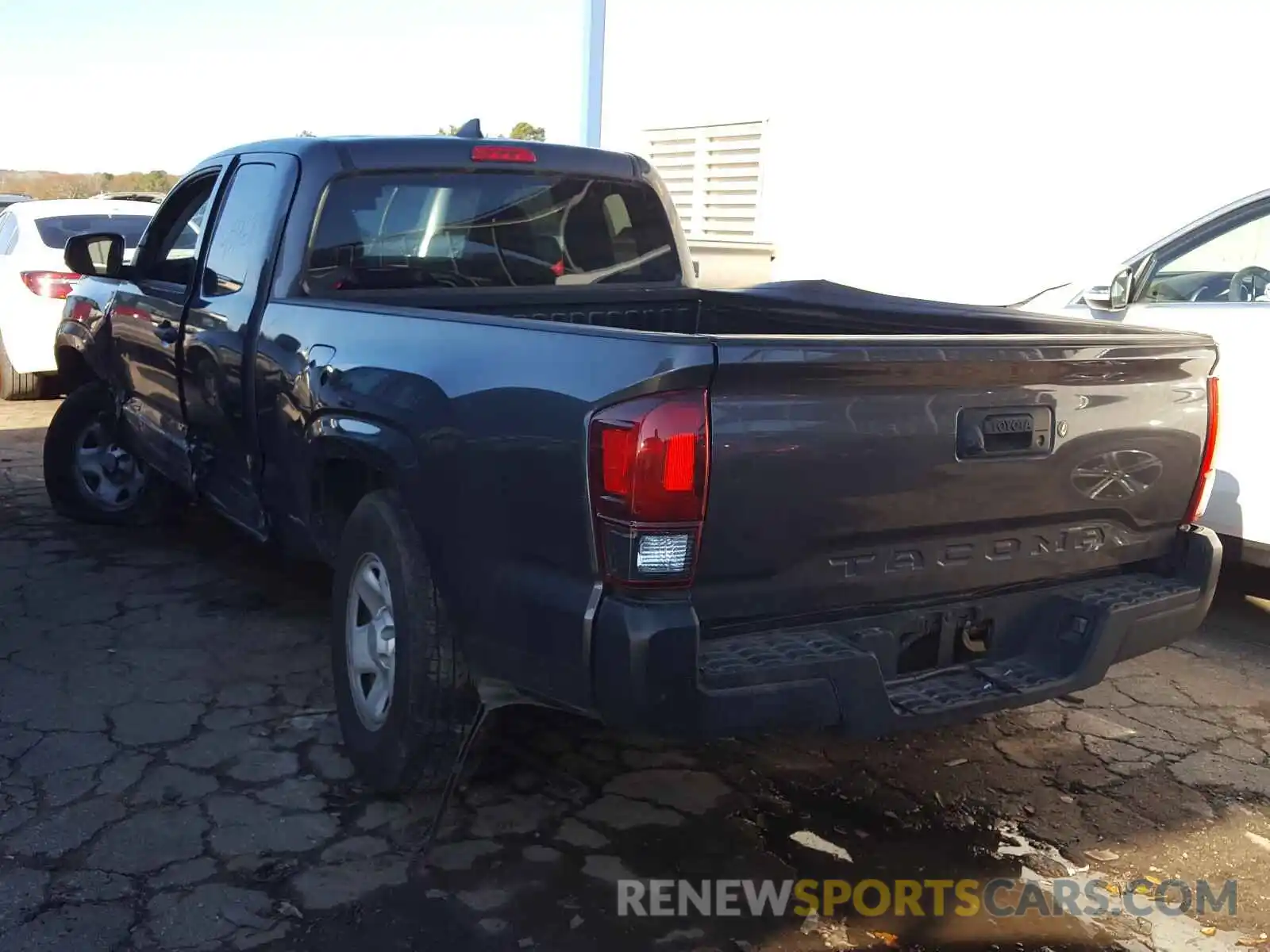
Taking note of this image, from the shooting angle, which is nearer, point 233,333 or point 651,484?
point 651,484

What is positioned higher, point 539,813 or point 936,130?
point 936,130

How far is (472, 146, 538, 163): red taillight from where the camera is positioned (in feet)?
15.3

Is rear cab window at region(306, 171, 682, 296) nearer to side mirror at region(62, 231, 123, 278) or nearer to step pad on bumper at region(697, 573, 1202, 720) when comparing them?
side mirror at region(62, 231, 123, 278)

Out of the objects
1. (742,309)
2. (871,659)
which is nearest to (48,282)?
(742,309)

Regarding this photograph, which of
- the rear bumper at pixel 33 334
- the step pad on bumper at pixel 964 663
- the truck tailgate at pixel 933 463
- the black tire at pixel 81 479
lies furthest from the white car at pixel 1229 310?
the rear bumper at pixel 33 334

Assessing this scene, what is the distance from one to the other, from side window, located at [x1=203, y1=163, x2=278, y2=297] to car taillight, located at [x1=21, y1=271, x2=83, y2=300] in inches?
204

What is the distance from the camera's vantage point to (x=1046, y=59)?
9.37 meters

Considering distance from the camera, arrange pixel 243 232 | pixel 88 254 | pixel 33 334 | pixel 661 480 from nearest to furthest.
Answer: pixel 661 480
pixel 243 232
pixel 88 254
pixel 33 334

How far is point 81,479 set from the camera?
6.41 metres

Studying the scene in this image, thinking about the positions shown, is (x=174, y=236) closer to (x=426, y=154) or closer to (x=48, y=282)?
(x=426, y=154)

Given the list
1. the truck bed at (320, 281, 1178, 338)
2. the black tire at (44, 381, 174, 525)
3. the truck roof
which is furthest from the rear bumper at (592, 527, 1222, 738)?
the black tire at (44, 381, 174, 525)

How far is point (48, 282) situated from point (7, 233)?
1.14 metres

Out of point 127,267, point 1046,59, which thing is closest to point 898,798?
point 127,267

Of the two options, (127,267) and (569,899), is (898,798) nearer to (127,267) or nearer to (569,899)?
(569,899)
